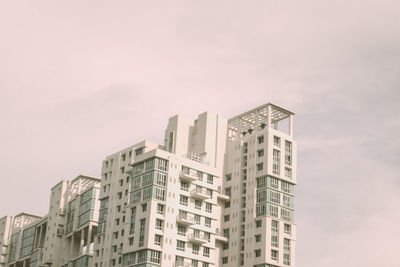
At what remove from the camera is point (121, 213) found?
140250mm

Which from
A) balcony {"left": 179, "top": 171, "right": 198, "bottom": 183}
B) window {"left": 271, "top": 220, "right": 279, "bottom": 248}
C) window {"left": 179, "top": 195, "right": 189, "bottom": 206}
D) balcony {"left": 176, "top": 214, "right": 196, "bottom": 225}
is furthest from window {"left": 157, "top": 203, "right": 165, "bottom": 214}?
window {"left": 271, "top": 220, "right": 279, "bottom": 248}


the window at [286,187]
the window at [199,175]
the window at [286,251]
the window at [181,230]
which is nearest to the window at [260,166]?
the window at [286,187]

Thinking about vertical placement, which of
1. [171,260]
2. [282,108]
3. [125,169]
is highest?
[282,108]

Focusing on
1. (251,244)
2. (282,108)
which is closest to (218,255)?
(251,244)

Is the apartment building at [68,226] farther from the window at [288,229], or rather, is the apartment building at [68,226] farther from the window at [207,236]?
the window at [288,229]

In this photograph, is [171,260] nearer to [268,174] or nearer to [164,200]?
[164,200]

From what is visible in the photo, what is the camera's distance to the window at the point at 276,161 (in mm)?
139788

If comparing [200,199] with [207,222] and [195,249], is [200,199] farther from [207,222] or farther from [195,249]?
[195,249]

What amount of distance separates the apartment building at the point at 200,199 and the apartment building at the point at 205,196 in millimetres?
201

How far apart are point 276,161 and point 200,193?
17400 mm

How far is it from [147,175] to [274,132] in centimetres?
2830

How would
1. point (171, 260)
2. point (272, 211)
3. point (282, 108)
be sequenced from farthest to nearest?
point (282, 108) → point (272, 211) → point (171, 260)

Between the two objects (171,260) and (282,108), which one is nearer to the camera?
(171,260)

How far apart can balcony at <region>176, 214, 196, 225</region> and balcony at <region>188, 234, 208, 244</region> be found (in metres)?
2.70
